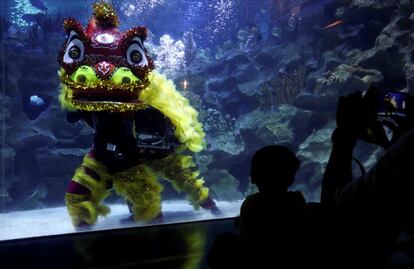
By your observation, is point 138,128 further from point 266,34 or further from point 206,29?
point 206,29

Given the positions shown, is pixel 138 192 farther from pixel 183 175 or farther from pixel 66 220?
pixel 66 220

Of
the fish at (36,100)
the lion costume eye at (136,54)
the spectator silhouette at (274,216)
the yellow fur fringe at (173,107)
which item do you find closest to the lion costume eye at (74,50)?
the lion costume eye at (136,54)

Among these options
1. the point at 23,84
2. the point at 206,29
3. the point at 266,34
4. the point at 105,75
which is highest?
the point at 206,29

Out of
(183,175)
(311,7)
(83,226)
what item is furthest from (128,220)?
(311,7)

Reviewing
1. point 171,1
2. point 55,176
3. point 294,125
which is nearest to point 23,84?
point 55,176

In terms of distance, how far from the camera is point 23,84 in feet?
21.2

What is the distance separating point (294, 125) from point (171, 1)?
8.88m

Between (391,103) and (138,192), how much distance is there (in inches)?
86.6

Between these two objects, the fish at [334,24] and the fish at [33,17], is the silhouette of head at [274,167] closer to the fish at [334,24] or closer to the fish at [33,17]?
the fish at [334,24]

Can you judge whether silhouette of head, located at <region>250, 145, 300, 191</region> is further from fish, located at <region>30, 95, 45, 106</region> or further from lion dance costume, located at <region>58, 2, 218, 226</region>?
fish, located at <region>30, 95, 45, 106</region>

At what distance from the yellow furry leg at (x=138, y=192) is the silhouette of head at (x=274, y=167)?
1.93m

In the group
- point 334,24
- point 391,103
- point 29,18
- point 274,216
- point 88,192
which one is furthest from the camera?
point 29,18

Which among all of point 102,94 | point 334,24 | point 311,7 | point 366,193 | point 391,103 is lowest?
point 366,193

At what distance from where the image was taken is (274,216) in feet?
3.95
